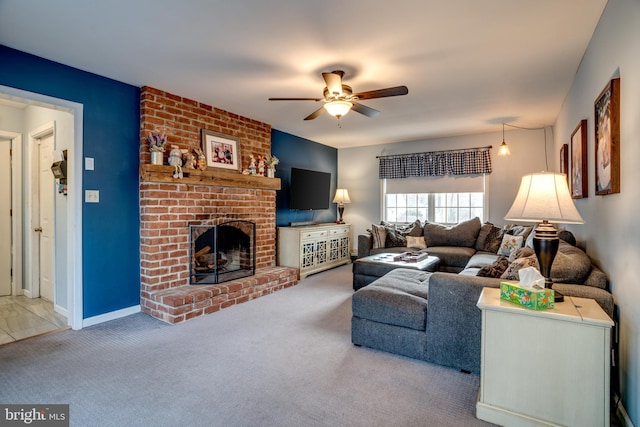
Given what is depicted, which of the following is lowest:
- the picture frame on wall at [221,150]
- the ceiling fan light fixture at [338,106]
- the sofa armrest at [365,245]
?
the sofa armrest at [365,245]

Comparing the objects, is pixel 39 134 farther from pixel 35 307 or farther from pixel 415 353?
pixel 415 353

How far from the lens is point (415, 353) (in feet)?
7.80

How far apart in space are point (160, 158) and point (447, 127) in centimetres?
406

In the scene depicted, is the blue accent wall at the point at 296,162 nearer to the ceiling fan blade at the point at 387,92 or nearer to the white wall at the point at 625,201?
the ceiling fan blade at the point at 387,92

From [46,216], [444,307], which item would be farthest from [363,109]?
[46,216]

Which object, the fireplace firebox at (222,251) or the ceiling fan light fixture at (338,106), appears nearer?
the ceiling fan light fixture at (338,106)

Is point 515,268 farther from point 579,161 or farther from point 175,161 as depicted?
point 175,161

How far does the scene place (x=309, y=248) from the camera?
5172mm

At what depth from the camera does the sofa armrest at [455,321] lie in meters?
2.13

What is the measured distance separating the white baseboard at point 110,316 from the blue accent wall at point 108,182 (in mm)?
40

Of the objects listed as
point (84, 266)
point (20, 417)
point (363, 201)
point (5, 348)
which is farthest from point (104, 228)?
point (363, 201)

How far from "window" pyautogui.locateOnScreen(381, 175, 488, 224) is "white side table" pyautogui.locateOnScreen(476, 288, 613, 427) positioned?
4084 millimetres

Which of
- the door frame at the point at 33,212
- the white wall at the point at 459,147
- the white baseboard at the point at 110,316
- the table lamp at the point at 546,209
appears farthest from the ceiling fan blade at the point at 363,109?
the door frame at the point at 33,212

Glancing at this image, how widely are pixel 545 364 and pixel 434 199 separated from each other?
4.58 m
